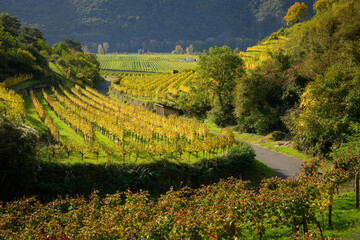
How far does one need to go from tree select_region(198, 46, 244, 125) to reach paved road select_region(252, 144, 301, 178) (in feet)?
46.4

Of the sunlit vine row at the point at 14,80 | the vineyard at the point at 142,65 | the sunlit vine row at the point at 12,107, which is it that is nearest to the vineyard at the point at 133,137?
the sunlit vine row at the point at 12,107

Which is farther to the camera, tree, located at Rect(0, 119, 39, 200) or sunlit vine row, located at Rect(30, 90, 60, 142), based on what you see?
sunlit vine row, located at Rect(30, 90, 60, 142)

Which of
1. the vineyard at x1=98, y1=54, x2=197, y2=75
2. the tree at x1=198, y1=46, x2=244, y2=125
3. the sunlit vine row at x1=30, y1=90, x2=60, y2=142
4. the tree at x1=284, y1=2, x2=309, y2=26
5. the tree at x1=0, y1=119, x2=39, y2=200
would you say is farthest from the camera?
the vineyard at x1=98, y1=54, x2=197, y2=75

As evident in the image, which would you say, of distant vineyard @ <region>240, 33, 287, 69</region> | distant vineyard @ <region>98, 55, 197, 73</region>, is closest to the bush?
distant vineyard @ <region>240, 33, 287, 69</region>

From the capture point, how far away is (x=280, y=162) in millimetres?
22719

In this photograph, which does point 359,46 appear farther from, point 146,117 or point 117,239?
point 117,239

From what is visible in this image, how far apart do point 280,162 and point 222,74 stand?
20.8 m

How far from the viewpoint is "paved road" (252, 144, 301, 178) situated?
20459mm

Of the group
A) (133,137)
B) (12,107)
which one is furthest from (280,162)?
(12,107)

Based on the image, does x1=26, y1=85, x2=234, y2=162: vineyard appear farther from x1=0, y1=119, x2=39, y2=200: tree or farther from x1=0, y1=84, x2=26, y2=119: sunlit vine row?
x1=0, y1=119, x2=39, y2=200: tree

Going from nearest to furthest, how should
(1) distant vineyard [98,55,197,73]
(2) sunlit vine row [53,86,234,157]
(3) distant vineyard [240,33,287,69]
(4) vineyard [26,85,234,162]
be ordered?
(4) vineyard [26,85,234,162]
(2) sunlit vine row [53,86,234,157]
(3) distant vineyard [240,33,287,69]
(1) distant vineyard [98,55,197,73]

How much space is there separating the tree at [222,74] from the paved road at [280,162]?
46.4 ft

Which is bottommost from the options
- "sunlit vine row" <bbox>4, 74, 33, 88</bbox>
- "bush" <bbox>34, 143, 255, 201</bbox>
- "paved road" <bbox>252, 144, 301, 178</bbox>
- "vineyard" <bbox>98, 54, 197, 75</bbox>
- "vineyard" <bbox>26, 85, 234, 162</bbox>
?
"paved road" <bbox>252, 144, 301, 178</bbox>

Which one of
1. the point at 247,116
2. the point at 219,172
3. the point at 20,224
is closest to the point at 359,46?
the point at 247,116
